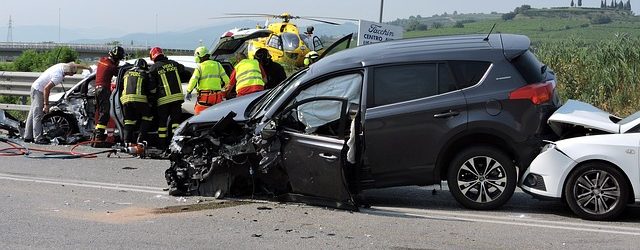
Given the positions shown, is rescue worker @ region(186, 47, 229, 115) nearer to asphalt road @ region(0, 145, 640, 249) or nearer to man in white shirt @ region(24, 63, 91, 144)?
asphalt road @ region(0, 145, 640, 249)

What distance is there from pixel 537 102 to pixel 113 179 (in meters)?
5.37

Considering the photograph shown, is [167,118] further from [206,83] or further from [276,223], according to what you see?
[276,223]

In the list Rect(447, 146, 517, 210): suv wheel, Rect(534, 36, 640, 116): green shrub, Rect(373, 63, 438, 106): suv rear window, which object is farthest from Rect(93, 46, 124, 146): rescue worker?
Rect(534, 36, 640, 116): green shrub

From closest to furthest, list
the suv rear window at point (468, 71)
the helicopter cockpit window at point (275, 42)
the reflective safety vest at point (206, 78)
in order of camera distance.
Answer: the suv rear window at point (468, 71) → the reflective safety vest at point (206, 78) → the helicopter cockpit window at point (275, 42)

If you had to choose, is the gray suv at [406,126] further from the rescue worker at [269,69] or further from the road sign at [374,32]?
the road sign at [374,32]

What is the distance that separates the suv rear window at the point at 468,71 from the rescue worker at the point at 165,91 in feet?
16.8

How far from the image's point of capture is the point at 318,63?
824 centimetres

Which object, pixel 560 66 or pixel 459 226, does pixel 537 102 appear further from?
pixel 560 66

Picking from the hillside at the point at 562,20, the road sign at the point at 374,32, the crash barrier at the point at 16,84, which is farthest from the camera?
the hillside at the point at 562,20

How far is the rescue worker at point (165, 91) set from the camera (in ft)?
37.3

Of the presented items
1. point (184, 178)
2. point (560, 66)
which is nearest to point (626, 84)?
point (560, 66)

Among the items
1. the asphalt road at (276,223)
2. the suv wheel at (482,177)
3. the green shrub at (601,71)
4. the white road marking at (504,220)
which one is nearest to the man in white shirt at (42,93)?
the asphalt road at (276,223)

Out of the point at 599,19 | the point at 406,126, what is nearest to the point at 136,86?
the point at 406,126

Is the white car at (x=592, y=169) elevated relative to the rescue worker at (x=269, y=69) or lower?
lower
